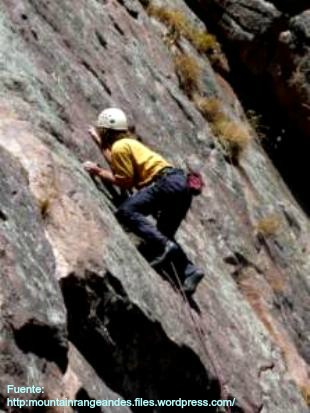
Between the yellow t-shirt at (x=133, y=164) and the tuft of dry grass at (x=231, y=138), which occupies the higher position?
the yellow t-shirt at (x=133, y=164)

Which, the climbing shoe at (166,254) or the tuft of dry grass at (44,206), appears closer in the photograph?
the tuft of dry grass at (44,206)

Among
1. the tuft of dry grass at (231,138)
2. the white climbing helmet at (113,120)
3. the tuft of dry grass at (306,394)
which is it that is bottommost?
the tuft of dry grass at (306,394)

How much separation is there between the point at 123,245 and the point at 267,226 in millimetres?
6904

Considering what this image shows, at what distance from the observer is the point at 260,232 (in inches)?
644

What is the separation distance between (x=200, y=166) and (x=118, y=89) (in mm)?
2078

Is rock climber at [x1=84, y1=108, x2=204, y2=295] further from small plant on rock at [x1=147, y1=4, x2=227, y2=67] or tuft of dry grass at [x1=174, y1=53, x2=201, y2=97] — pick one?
small plant on rock at [x1=147, y1=4, x2=227, y2=67]

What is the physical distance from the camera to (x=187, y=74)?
58.4 feet

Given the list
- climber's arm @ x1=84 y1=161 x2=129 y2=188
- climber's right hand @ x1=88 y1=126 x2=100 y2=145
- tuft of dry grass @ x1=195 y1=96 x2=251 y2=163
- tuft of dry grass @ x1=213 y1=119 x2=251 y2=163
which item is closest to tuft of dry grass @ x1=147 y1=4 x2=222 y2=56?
tuft of dry grass @ x1=195 y1=96 x2=251 y2=163

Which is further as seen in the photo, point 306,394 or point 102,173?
point 306,394

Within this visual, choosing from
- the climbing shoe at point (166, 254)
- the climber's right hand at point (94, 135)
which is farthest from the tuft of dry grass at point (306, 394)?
the climber's right hand at point (94, 135)

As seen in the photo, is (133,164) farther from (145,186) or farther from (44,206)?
(44,206)

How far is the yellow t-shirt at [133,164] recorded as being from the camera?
37.0 feet

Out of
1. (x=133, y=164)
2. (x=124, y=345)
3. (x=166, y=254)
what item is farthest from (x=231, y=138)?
(x=124, y=345)

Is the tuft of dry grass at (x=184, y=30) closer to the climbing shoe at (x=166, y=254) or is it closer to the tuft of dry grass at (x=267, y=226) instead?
the tuft of dry grass at (x=267, y=226)
